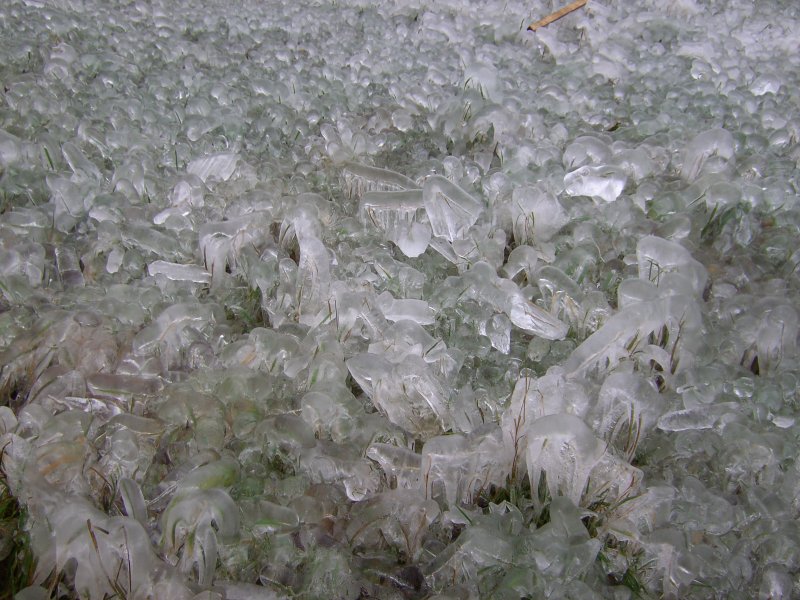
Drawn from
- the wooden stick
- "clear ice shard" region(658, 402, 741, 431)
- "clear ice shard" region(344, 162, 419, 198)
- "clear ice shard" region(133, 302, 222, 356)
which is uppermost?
the wooden stick

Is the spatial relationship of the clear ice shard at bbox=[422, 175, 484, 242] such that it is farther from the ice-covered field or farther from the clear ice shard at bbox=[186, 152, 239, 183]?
the clear ice shard at bbox=[186, 152, 239, 183]

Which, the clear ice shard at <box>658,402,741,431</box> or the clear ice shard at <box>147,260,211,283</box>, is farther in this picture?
the clear ice shard at <box>147,260,211,283</box>

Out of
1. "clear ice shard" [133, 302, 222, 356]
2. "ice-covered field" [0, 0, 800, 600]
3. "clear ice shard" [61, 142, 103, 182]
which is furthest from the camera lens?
"clear ice shard" [61, 142, 103, 182]

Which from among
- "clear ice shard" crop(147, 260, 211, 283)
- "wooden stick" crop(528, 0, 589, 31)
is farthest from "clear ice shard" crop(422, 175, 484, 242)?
"wooden stick" crop(528, 0, 589, 31)

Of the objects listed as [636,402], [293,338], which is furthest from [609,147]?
[293,338]

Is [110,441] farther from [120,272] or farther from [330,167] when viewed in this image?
[330,167]

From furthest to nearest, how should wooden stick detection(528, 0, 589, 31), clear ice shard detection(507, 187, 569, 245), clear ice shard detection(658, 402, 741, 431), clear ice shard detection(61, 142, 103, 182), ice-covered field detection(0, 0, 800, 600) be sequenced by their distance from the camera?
wooden stick detection(528, 0, 589, 31) → clear ice shard detection(61, 142, 103, 182) → clear ice shard detection(507, 187, 569, 245) → clear ice shard detection(658, 402, 741, 431) → ice-covered field detection(0, 0, 800, 600)

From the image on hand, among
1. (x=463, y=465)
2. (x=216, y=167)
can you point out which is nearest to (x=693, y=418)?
(x=463, y=465)

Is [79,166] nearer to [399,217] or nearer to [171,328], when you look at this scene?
[171,328]
